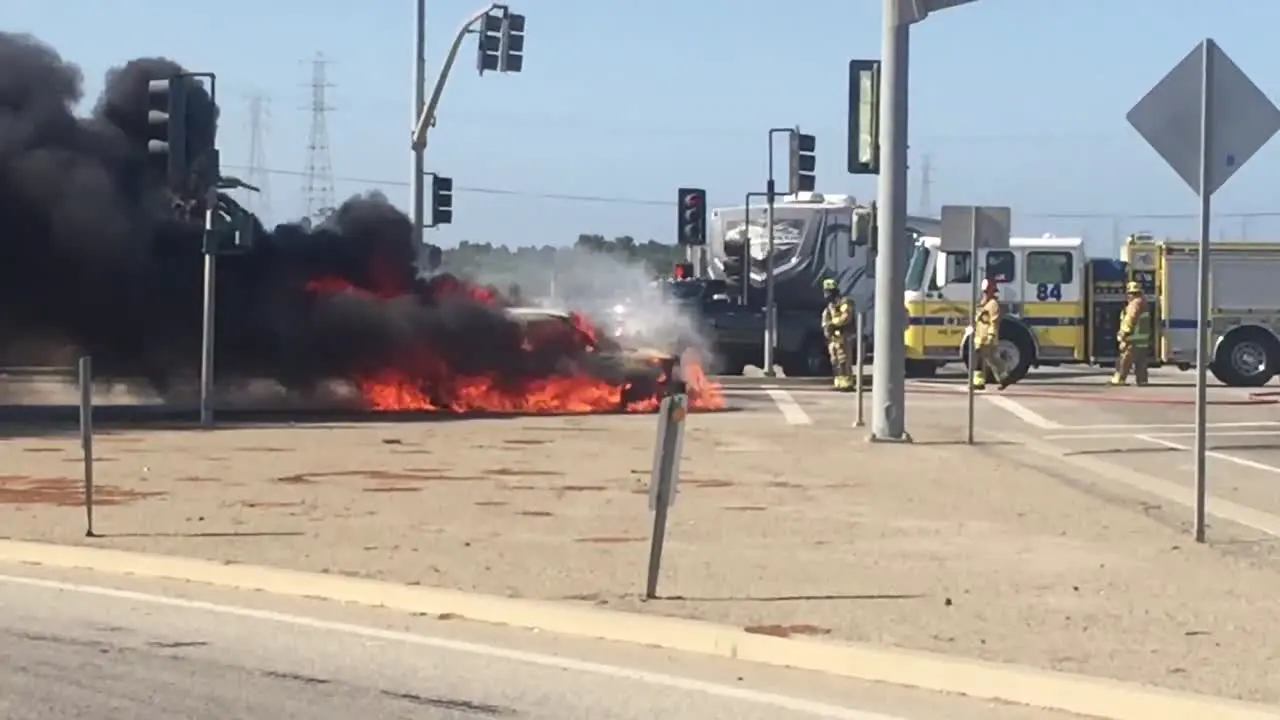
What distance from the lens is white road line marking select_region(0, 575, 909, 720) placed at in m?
8.05

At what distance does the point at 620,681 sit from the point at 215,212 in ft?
50.2

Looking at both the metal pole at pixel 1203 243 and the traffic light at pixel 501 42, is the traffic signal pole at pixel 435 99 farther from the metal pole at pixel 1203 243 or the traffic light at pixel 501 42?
the metal pole at pixel 1203 243

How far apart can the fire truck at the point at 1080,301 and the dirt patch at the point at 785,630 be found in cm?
2586

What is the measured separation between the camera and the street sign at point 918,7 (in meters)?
19.7

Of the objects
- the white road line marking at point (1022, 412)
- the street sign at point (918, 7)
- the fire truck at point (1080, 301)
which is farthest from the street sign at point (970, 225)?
the fire truck at point (1080, 301)

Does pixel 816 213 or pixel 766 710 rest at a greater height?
pixel 816 213

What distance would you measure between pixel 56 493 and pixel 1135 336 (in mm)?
21608

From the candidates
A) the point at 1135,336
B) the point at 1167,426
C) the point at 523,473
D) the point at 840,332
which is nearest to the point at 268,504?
the point at 523,473

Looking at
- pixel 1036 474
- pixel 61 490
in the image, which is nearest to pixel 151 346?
pixel 61 490

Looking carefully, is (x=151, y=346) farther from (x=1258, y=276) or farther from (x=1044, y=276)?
(x=1258, y=276)

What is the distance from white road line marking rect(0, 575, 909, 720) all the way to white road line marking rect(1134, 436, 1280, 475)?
1137cm

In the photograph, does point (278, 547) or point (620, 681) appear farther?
point (278, 547)

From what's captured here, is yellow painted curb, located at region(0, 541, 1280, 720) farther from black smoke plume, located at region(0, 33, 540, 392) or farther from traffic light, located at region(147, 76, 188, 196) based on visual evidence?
black smoke plume, located at region(0, 33, 540, 392)

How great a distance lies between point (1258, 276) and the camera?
34.1 meters
